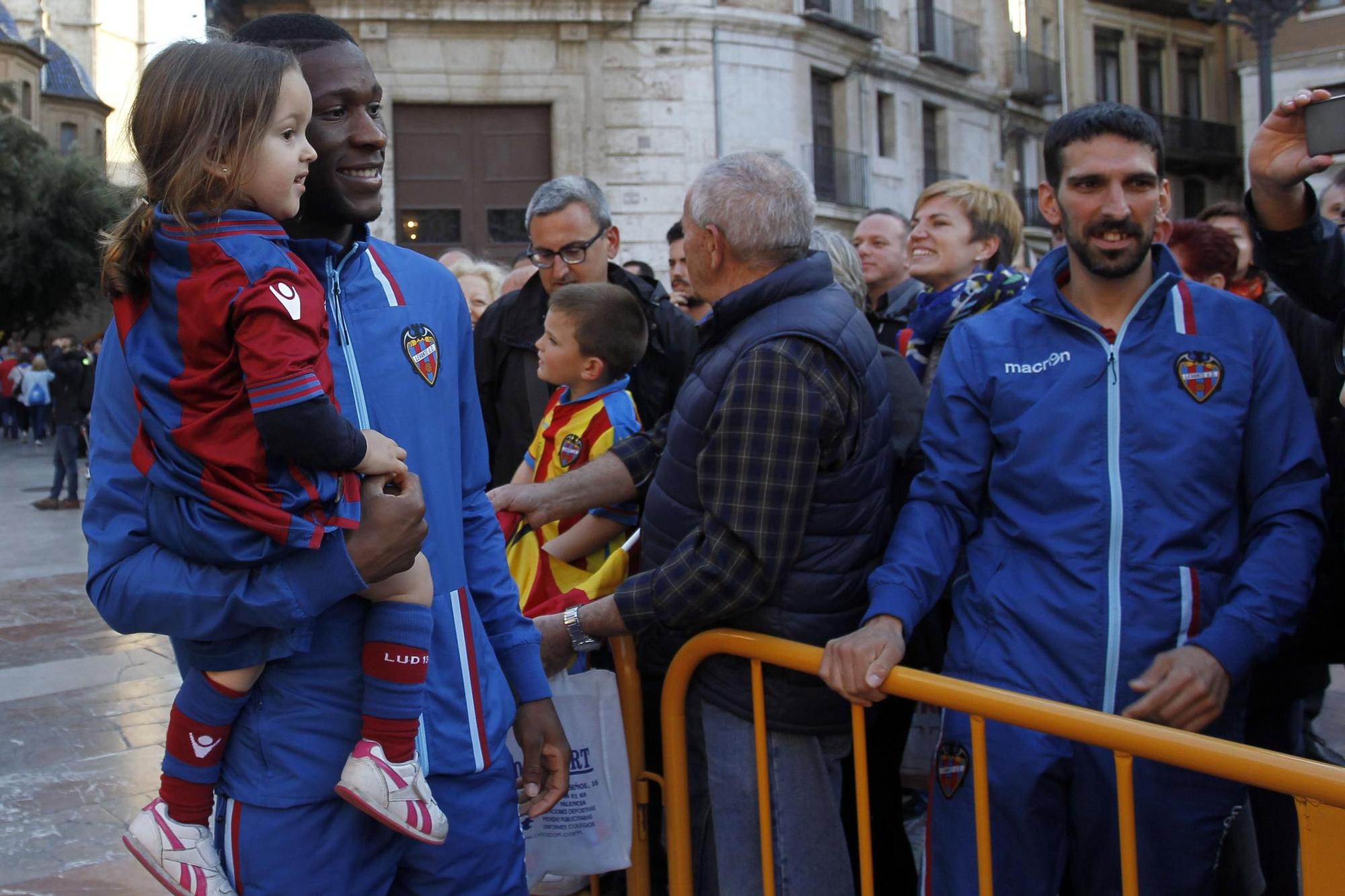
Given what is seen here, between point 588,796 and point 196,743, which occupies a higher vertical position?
point 196,743

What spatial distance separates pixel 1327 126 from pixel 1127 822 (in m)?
1.19

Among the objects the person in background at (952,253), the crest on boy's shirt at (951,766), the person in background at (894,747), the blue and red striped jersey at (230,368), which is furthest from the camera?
the person in background at (952,253)

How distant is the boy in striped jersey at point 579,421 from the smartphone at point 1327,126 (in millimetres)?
1849

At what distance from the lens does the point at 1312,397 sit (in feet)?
11.1

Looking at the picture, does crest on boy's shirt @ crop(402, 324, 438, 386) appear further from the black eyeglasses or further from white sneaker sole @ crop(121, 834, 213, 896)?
the black eyeglasses

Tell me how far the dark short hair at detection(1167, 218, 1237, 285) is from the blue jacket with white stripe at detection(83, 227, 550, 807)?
324 centimetres

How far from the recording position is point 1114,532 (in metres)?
2.36

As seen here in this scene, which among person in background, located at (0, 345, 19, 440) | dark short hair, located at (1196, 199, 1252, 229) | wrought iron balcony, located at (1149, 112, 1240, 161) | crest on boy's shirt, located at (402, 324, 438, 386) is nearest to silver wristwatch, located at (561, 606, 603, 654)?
crest on boy's shirt, located at (402, 324, 438, 386)

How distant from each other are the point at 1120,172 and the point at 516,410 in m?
2.20

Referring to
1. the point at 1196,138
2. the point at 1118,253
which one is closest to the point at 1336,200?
the point at 1118,253

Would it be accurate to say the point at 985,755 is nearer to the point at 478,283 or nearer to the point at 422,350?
the point at 422,350

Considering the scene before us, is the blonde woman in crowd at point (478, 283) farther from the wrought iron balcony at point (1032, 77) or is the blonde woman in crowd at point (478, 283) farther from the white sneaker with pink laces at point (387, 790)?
the wrought iron balcony at point (1032, 77)

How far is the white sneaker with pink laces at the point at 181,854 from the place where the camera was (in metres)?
1.83

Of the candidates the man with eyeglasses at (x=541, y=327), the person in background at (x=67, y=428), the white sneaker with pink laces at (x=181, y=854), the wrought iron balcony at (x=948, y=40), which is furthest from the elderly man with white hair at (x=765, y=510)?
the wrought iron balcony at (x=948, y=40)
